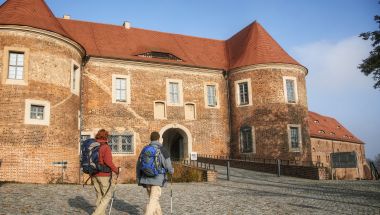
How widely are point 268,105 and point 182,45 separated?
8618 millimetres

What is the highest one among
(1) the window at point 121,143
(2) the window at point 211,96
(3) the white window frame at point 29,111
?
(2) the window at point 211,96

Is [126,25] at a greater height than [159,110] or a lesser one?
greater

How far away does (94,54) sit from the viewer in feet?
72.6

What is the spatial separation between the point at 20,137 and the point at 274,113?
1542 cm

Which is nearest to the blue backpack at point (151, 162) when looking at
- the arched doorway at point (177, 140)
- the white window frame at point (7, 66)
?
the white window frame at point (7, 66)

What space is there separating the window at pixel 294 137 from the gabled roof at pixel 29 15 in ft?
49.0

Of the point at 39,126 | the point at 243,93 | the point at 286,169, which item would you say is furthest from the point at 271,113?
the point at 39,126

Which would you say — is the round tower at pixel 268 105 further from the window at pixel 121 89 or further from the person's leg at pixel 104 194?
the person's leg at pixel 104 194

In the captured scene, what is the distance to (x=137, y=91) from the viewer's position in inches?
903

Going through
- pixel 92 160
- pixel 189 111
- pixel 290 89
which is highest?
pixel 290 89

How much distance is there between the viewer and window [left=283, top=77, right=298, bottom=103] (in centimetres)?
2417

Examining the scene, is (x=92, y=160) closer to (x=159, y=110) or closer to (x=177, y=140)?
(x=159, y=110)

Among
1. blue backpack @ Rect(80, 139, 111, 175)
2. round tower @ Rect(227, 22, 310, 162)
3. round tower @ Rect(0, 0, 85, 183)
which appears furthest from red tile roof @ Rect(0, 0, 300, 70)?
blue backpack @ Rect(80, 139, 111, 175)

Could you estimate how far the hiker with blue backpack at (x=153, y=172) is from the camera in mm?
6223
